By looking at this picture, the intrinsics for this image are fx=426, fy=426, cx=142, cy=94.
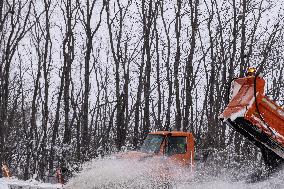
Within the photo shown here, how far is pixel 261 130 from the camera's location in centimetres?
759

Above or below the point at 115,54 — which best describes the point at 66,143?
below

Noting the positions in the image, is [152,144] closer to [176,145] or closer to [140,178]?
[176,145]

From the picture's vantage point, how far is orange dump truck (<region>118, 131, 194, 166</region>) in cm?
1002

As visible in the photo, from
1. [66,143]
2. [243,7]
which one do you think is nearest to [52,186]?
[66,143]

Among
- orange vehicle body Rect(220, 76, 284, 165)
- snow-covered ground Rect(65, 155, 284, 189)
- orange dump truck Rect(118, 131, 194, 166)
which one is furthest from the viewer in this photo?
orange dump truck Rect(118, 131, 194, 166)

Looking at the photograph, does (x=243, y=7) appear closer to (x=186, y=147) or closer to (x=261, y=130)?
(x=186, y=147)

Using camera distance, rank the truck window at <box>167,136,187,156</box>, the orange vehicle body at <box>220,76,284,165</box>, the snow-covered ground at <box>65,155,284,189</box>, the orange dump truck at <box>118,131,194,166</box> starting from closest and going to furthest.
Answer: the orange vehicle body at <box>220,76,284,165</box> < the snow-covered ground at <box>65,155,284,189</box> < the orange dump truck at <box>118,131,194,166</box> < the truck window at <box>167,136,187,156</box>

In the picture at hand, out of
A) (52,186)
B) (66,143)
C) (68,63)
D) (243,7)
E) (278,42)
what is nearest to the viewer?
(52,186)

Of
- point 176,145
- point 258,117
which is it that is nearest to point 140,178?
point 176,145

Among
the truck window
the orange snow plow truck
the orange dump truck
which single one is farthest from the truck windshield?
the orange snow plow truck

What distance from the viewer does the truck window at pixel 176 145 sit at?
1019 cm

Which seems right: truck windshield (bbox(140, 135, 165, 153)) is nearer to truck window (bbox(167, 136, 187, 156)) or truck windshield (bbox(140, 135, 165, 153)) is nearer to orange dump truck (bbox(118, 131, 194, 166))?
orange dump truck (bbox(118, 131, 194, 166))

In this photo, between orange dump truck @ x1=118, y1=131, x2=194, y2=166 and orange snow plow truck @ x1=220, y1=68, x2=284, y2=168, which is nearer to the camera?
orange snow plow truck @ x1=220, y1=68, x2=284, y2=168

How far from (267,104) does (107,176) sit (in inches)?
140
